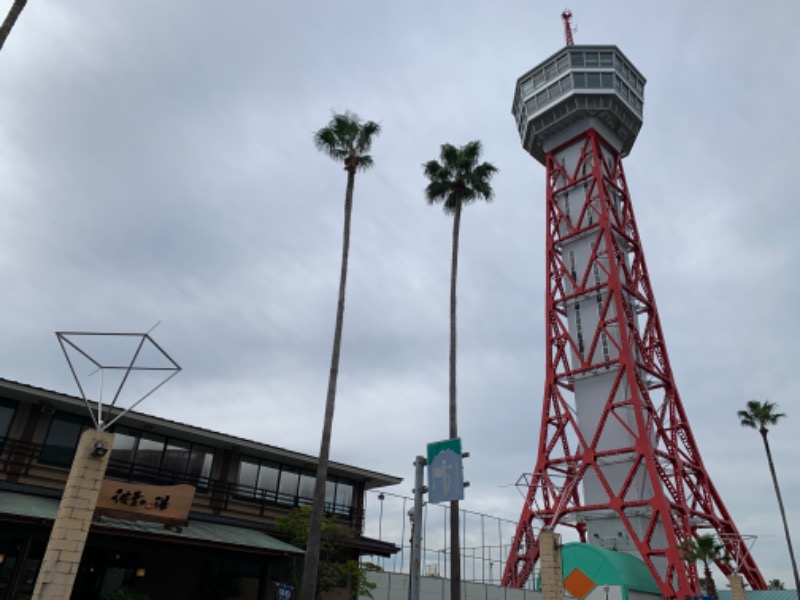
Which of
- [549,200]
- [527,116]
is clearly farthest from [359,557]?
[527,116]

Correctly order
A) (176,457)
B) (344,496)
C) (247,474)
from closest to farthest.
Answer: (176,457) → (247,474) → (344,496)

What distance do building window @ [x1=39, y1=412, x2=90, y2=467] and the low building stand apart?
0.04 metres

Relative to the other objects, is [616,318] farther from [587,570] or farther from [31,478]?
[31,478]

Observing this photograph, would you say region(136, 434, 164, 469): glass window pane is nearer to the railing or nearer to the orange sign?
the railing

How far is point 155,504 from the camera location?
23172 millimetres

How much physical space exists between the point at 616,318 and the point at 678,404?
949 cm

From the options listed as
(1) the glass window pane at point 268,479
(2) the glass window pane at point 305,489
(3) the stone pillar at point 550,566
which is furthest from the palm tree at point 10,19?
(2) the glass window pane at point 305,489

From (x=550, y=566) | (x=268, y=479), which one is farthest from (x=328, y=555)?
(x=550, y=566)

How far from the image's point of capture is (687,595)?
40.9 m

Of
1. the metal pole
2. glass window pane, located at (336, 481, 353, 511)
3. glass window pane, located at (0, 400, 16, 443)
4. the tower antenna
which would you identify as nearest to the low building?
glass window pane, located at (0, 400, 16, 443)

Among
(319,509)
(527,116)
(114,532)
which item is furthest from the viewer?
(527,116)

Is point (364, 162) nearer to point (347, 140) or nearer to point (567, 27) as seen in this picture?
point (347, 140)

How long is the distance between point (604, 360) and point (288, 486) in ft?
103

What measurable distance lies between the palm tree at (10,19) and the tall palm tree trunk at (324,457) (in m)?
15.4
